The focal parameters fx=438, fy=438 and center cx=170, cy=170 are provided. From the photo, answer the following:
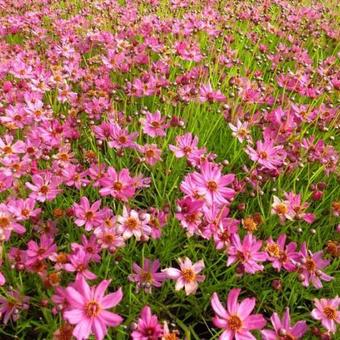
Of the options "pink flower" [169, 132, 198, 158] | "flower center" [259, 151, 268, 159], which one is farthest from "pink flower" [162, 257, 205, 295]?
"flower center" [259, 151, 268, 159]

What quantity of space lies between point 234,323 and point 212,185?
2.01ft

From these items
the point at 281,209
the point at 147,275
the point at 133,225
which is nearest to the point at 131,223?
the point at 133,225

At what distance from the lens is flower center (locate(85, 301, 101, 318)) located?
134cm

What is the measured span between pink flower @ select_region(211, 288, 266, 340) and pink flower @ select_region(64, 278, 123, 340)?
331 millimetres

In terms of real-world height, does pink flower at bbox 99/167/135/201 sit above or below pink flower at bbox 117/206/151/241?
above

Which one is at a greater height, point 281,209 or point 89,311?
point 89,311

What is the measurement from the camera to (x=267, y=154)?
2256 millimetres

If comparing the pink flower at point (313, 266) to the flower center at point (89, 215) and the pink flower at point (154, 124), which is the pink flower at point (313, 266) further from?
the pink flower at point (154, 124)

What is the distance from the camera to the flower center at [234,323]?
1.43 meters

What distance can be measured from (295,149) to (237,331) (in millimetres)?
1259

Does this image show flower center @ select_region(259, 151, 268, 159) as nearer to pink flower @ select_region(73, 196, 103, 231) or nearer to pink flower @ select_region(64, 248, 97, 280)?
pink flower @ select_region(73, 196, 103, 231)

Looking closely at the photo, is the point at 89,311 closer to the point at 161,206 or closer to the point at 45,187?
the point at 45,187

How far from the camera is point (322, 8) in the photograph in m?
6.27

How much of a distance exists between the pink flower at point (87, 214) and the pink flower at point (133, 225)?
132 mm
